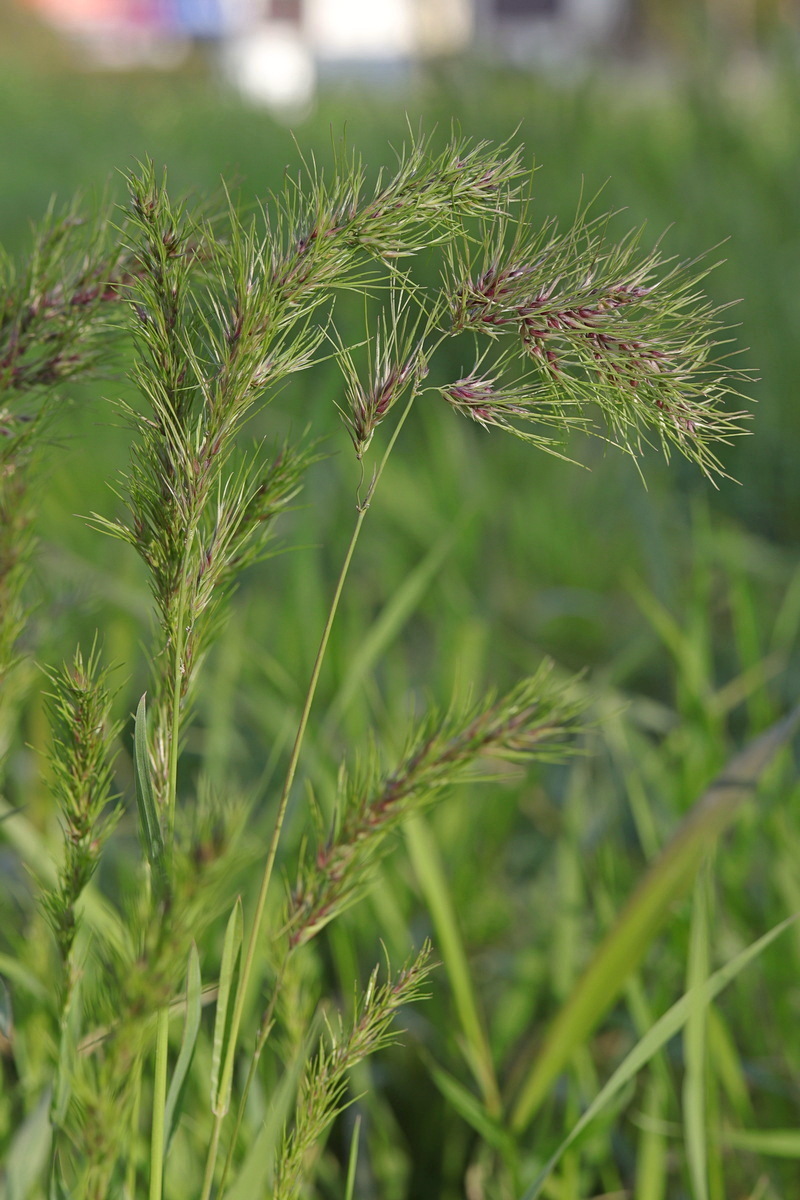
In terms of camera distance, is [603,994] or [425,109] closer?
[603,994]

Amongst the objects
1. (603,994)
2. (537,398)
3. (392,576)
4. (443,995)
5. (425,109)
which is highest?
(425,109)

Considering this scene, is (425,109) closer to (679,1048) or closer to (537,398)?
(679,1048)

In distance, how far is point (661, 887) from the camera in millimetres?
645

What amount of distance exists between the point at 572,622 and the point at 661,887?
99cm

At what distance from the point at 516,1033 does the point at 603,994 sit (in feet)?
0.87

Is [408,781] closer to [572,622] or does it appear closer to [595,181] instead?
[572,622]

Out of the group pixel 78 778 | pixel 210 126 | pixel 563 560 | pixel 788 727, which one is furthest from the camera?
pixel 210 126

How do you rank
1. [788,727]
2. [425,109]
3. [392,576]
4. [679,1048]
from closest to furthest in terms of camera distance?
[788,727]
[679,1048]
[392,576]
[425,109]

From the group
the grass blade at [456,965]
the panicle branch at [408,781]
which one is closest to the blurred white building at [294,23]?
the grass blade at [456,965]

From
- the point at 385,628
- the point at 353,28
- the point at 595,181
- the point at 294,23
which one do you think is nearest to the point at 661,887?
the point at 385,628

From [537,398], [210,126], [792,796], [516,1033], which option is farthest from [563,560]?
[210,126]

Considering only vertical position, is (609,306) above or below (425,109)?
below

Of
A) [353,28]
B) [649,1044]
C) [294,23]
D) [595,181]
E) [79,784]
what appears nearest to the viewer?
[79,784]

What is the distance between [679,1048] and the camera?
0.87m
